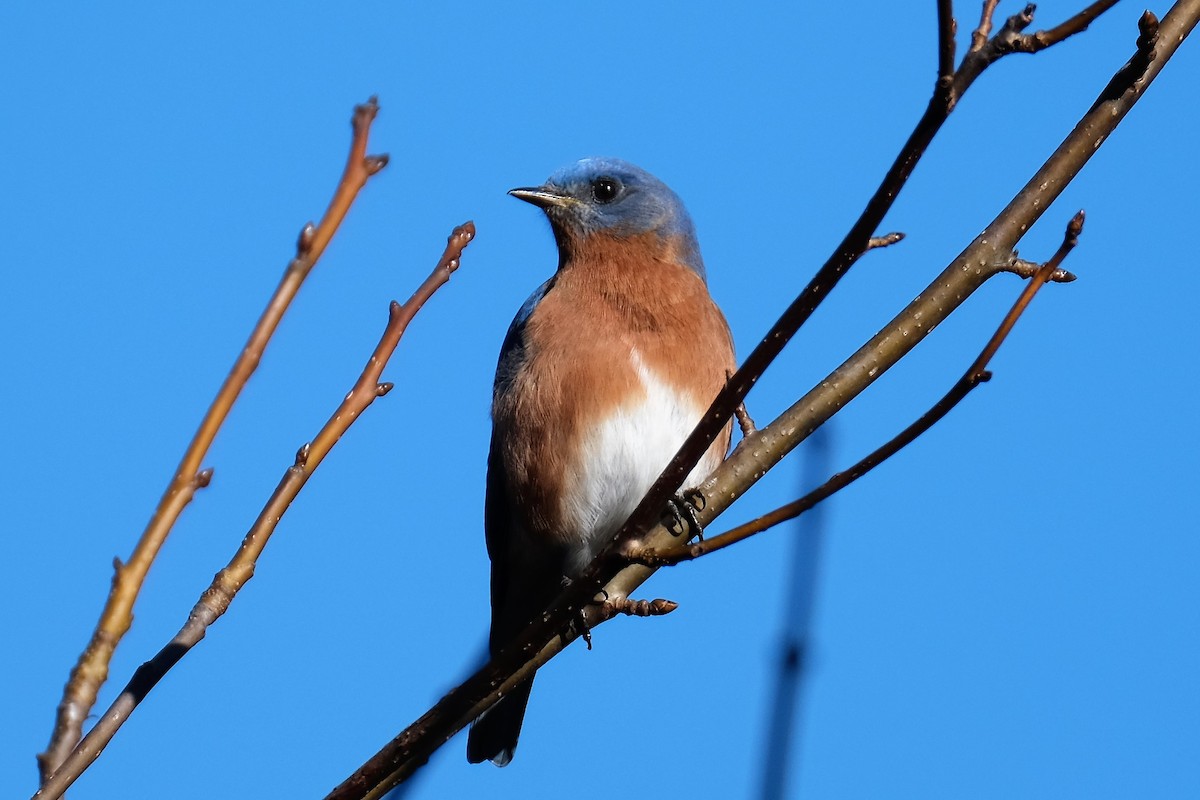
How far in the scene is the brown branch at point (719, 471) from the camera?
294 centimetres

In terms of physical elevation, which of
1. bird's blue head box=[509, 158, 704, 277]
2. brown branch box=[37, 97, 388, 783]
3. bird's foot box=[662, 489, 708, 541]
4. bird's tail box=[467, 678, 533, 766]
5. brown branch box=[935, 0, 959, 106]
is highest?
bird's blue head box=[509, 158, 704, 277]

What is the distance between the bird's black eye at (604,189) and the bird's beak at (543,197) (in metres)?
0.13

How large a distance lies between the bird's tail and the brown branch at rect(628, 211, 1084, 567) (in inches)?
153

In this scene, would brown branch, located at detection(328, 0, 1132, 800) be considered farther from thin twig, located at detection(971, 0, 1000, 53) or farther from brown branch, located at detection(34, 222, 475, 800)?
brown branch, located at detection(34, 222, 475, 800)

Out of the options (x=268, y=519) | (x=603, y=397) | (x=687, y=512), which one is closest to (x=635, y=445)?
(x=603, y=397)

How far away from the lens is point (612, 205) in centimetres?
758

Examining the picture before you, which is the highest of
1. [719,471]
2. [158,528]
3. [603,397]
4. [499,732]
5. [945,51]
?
[603,397]

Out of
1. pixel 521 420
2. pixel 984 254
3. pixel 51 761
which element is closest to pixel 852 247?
pixel 984 254

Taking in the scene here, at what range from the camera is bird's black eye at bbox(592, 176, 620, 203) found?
25.1ft

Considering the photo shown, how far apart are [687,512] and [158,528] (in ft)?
8.58

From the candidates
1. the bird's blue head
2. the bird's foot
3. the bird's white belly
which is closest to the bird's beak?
the bird's blue head

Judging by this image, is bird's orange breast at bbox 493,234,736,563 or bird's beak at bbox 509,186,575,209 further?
bird's beak at bbox 509,186,575,209

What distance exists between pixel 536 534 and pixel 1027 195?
351cm

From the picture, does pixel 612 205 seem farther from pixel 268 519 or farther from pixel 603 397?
pixel 268 519
